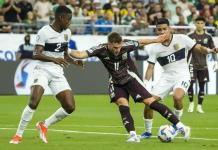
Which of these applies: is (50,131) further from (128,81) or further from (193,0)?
(193,0)

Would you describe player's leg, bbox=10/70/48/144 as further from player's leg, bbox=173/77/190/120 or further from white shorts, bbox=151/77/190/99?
player's leg, bbox=173/77/190/120

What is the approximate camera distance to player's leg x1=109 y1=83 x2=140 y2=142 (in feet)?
50.4

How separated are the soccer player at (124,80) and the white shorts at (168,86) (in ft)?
6.18

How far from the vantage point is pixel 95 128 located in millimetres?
19219

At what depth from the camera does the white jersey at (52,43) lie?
15.7 m

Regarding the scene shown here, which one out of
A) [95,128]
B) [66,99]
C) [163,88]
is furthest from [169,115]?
[95,128]

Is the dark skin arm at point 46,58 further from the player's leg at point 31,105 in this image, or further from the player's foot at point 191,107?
the player's foot at point 191,107

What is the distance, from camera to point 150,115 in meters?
17.0

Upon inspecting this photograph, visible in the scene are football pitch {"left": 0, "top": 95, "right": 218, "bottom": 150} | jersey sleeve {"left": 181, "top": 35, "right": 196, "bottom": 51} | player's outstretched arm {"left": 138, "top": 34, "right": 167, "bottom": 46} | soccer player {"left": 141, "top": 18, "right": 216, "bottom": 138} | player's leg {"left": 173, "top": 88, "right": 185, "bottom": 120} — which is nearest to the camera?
football pitch {"left": 0, "top": 95, "right": 218, "bottom": 150}

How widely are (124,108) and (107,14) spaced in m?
18.3

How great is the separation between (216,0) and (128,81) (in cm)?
2294

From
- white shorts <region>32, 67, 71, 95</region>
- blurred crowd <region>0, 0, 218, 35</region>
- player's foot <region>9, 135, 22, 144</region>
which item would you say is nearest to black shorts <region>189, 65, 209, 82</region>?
blurred crowd <region>0, 0, 218, 35</region>

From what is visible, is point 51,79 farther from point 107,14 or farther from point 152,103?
point 107,14

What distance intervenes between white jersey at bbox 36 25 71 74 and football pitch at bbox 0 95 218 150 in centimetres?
148
